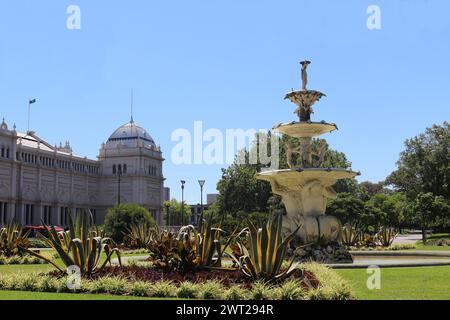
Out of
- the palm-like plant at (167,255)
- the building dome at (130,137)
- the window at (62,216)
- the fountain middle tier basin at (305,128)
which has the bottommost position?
the palm-like plant at (167,255)

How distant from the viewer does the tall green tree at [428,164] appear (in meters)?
66.1

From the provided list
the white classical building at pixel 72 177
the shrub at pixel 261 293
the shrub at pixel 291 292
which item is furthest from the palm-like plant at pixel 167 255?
the white classical building at pixel 72 177

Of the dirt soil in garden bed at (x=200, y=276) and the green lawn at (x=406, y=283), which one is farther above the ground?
the dirt soil in garden bed at (x=200, y=276)

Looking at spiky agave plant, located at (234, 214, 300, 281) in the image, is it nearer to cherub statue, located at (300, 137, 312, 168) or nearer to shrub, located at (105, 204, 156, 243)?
cherub statue, located at (300, 137, 312, 168)

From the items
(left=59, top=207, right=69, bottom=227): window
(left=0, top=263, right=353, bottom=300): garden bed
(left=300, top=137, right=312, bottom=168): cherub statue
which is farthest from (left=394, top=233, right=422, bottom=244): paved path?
(left=59, top=207, right=69, bottom=227): window

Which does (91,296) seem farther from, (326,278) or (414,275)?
(414,275)

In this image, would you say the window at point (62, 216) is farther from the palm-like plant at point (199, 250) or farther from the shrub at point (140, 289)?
the shrub at point (140, 289)

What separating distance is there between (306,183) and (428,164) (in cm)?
4908

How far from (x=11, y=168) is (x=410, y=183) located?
166 ft

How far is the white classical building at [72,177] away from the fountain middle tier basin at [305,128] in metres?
54.4

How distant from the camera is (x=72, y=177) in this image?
9169 centimetres

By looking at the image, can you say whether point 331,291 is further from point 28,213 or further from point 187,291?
point 28,213

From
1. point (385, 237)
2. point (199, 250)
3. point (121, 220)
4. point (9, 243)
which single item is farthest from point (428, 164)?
point (199, 250)
